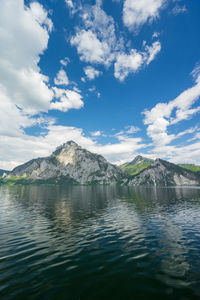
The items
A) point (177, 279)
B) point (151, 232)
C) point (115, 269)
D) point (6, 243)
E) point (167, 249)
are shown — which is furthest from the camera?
point (151, 232)

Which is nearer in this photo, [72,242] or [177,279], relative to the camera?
[177,279]

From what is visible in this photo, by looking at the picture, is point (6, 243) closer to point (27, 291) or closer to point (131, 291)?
point (27, 291)

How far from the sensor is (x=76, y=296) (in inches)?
556

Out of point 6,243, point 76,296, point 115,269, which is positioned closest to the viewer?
point 76,296

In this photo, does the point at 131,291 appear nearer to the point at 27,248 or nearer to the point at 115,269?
the point at 115,269

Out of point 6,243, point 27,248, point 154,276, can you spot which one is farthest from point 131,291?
point 6,243

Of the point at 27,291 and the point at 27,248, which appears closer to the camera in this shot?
the point at 27,291

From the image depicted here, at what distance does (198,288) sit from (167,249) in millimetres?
9899

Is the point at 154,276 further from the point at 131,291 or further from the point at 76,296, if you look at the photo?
the point at 76,296

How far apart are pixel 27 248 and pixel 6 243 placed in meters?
5.40

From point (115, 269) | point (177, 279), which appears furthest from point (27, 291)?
point (177, 279)

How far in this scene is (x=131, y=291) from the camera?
48.8ft

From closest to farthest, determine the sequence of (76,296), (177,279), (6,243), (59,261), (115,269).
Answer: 1. (76,296)
2. (177,279)
3. (115,269)
4. (59,261)
5. (6,243)

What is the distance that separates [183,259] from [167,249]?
3475 mm
